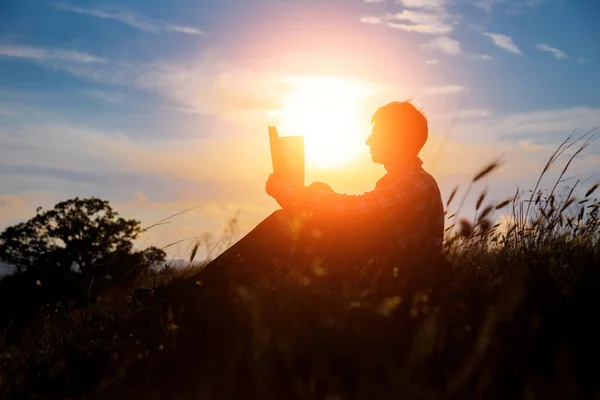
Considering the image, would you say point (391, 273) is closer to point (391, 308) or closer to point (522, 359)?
point (391, 308)

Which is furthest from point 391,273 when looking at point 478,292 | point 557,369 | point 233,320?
point 557,369

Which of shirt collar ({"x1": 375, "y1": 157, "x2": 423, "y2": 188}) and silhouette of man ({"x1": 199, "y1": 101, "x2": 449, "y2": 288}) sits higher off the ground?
shirt collar ({"x1": 375, "y1": 157, "x2": 423, "y2": 188})

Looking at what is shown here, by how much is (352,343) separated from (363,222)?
65.8 inches

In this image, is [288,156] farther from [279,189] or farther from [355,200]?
[355,200]

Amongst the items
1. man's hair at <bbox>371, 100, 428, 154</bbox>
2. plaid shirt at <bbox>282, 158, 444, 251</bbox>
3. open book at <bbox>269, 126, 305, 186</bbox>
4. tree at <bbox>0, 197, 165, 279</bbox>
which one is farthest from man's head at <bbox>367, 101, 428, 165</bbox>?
tree at <bbox>0, 197, 165, 279</bbox>

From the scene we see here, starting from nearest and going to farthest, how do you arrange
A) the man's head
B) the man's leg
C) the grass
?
the grass < the man's leg < the man's head

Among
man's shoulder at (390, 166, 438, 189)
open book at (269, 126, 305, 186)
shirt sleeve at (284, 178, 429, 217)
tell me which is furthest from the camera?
man's shoulder at (390, 166, 438, 189)

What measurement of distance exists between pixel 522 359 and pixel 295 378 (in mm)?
1124

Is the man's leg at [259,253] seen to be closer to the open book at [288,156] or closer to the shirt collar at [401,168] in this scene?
the open book at [288,156]

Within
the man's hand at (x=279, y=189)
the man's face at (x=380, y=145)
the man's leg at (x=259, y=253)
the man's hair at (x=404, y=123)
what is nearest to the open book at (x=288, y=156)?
the man's hand at (x=279, y=189)

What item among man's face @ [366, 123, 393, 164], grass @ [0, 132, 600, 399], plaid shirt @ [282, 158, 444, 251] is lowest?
grass @ [0, 132, 600, 399]

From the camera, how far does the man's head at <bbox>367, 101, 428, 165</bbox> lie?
5121mm

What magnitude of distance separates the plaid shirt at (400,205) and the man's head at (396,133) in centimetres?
18

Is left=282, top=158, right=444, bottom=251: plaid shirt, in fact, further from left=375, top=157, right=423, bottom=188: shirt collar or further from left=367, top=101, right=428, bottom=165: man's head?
left=367, top=101, right=428, bottom=165: man's head
